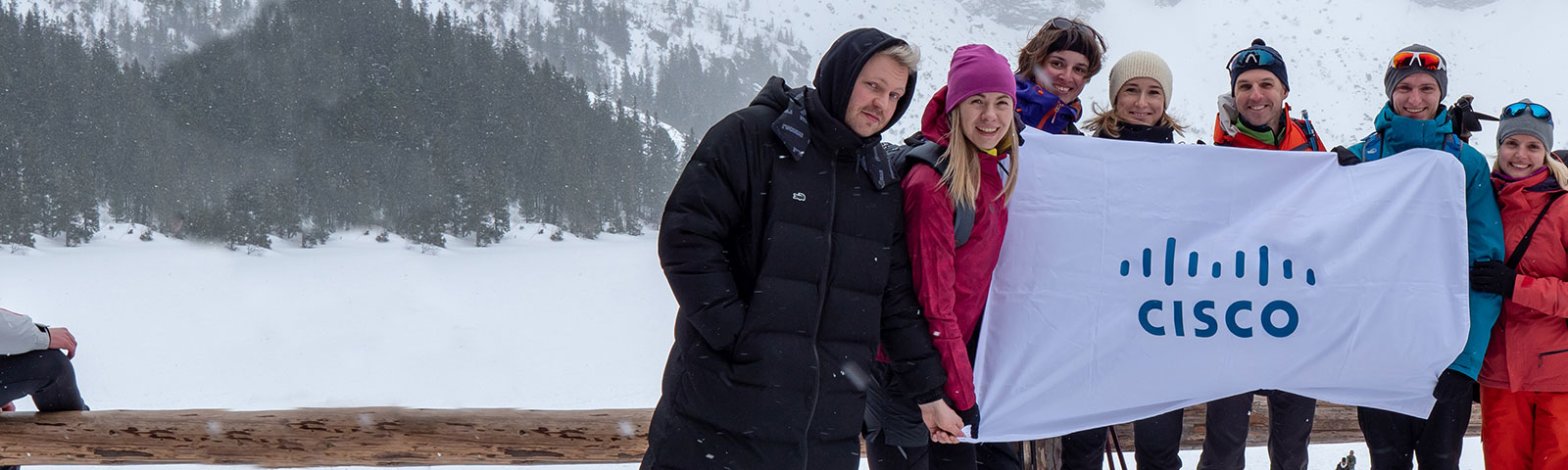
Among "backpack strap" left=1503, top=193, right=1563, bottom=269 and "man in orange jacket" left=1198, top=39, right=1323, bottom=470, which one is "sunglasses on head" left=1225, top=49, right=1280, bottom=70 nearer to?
"man in orange jacket" left=1198, top=39, right=1323, bottom=470

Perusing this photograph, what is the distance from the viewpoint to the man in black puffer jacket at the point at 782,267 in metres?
1.71

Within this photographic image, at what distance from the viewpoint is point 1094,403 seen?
9.01 feet

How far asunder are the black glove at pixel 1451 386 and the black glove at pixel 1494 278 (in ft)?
0.96

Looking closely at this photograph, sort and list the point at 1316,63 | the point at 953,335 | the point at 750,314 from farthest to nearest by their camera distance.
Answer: the point at 1316,63 → the point at 953,335 → the point at 750,314

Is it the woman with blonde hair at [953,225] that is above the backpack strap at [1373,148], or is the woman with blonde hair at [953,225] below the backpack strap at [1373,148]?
below

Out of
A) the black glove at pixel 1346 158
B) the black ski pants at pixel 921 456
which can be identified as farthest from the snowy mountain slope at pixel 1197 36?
the black ski pants at pixel 921 456

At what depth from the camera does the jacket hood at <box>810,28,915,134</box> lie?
1.77m

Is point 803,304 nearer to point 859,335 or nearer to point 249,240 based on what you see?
point 859,335

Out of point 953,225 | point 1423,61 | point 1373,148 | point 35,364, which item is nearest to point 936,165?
point 953,225

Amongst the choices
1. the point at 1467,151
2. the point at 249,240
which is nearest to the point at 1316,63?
the point at 249,240

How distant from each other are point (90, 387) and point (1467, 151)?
63.1 feet

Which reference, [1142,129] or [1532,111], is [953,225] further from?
[1532,111]

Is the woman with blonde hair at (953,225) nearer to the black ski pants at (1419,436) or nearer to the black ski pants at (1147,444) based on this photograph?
the black ski pants at (1147,444)

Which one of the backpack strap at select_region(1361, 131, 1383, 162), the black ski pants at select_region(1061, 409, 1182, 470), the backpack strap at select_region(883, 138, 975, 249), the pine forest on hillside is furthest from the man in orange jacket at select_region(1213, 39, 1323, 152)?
the pine forest on hillside
